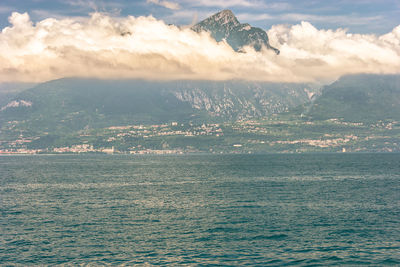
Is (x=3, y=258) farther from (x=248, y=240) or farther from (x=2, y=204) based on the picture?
(x=2, y=204)

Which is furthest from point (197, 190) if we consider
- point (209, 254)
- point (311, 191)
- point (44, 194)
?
point (209, 254)

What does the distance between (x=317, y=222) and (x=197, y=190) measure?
7266 cm

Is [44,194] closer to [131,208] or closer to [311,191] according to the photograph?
[131,208]

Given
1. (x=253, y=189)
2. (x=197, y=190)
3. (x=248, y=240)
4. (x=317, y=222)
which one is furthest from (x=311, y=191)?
(x=248, y=240)

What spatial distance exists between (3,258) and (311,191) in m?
112

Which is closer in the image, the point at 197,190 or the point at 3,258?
the point at 3,258

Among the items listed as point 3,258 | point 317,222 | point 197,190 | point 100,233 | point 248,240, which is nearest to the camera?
point 3,258

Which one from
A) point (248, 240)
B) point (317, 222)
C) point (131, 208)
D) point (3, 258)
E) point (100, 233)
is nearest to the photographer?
point (3, 258)

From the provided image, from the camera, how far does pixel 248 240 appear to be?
8244 cm

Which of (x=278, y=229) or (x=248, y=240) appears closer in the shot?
(x=248, y=240)

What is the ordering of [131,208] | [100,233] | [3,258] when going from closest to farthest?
[3,258]
[100,233]
[131,208]

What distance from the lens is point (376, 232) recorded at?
86.4 metres

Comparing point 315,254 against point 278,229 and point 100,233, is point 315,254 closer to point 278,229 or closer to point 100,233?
point 278,229

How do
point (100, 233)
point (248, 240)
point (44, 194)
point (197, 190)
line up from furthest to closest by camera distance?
point (197, 190) → point (44, 194) → point (100, 233) → point (248, 240)
